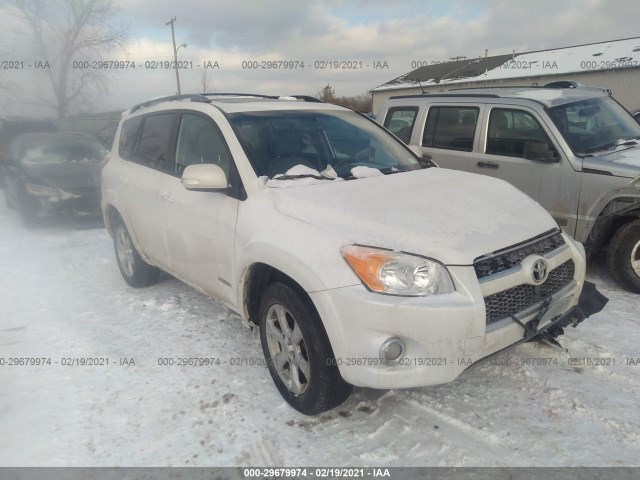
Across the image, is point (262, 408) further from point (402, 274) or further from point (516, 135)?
point (516, 135)

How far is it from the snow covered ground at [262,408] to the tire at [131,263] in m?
0.75

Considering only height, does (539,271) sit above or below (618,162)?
below

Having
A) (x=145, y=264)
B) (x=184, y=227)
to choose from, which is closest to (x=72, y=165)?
(x=145, y=264)

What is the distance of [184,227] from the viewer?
3.51 metres

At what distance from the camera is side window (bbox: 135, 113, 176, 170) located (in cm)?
394

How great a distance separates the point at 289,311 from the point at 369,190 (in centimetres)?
94

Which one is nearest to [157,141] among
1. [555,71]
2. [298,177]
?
[298,177]

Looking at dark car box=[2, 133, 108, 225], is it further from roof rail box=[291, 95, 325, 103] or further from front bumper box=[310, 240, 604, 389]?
front bumper box=[310, 240, 604, 389]

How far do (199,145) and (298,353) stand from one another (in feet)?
6.19

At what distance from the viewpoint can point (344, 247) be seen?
2348 mm

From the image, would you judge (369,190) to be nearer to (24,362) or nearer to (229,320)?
(229,320)

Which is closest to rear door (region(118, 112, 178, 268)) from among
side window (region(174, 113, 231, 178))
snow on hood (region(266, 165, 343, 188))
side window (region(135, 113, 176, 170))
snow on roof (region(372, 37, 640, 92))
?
side window (region(135, 113, 176, 170))

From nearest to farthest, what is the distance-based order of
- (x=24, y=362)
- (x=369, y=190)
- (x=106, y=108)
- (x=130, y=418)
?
(x=130, y=418)
(x=369, y=190)
(x=24, y=362)
(x=106, y=108)

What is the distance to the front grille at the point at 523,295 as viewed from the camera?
2377 mm
